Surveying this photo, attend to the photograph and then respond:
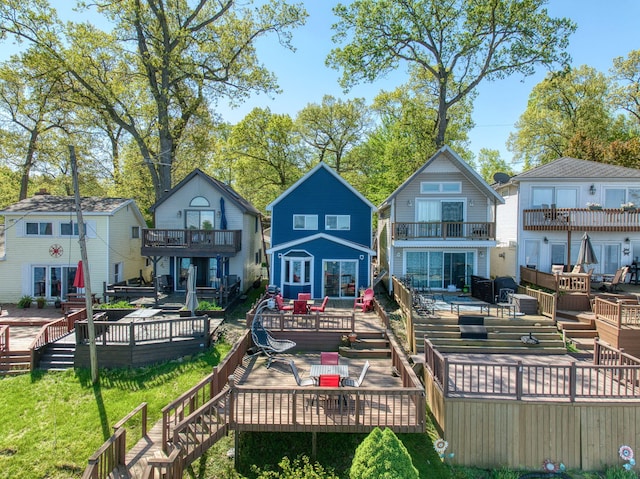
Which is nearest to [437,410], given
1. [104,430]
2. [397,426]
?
[397,426]

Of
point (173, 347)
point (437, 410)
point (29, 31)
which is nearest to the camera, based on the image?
point (437, 410)

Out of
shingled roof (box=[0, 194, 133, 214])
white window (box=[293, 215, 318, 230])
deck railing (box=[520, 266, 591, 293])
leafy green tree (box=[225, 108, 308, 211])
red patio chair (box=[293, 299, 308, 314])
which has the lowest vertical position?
red patio chair (box=[293, 299, 308, 314])

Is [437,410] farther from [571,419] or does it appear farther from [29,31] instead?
[29,31]

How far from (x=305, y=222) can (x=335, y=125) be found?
16.5m

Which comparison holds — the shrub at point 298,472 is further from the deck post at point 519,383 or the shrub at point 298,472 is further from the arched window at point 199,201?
the arched window at point 199,201

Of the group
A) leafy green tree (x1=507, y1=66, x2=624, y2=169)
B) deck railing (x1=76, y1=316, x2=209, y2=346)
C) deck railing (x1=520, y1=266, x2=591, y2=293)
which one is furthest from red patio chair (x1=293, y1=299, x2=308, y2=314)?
leafy green tree (x1=507, y1=66, x2=624, y2=169)

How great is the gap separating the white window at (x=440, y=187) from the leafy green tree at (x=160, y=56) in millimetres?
13510

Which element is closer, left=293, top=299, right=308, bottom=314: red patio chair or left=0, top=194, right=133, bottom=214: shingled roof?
left=293, top=299, right=308, bottom=314: red patio chair

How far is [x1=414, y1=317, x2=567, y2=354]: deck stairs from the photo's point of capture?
1182cm

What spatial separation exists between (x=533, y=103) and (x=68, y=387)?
42.9m

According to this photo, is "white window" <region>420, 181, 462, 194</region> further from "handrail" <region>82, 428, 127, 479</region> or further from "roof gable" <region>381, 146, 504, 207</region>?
"handrail" <region>82, 428, 127, 479</region>

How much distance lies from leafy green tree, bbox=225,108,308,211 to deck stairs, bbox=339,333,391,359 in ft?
72.1

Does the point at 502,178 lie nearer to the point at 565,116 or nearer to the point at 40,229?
the point at 565,116

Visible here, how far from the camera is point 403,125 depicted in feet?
92.7
